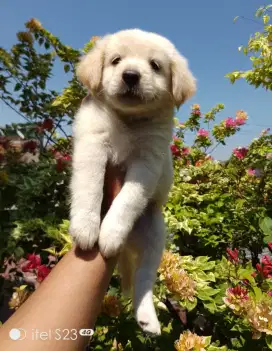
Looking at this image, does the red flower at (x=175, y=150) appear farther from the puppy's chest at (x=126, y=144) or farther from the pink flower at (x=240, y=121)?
the puppy's chest at (x=126, y=144)

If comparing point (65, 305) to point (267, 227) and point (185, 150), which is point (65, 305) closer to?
point (267, 227)

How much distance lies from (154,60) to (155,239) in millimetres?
1102

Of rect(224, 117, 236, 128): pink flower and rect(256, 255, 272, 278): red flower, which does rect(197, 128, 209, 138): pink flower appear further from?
rect(256, 255, 272, 278): red flower

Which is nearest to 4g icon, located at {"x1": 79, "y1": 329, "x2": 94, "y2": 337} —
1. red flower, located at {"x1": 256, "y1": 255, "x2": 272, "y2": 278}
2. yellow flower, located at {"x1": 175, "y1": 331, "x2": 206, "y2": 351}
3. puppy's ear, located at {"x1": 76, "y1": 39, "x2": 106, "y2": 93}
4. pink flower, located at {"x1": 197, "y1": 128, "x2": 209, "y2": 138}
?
yellow flower, located at {"x1": 175, "y1": 331, "x2": 206, "y2": 351}

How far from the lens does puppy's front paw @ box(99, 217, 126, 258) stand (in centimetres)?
156

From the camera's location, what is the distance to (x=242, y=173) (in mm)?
3107

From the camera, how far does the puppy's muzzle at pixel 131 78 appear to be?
182 centimetres

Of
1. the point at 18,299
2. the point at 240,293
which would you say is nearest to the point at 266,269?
the point at 240,293

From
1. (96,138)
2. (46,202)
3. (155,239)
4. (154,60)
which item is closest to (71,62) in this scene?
(46,202)

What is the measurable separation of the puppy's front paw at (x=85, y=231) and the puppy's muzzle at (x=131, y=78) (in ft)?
2.52

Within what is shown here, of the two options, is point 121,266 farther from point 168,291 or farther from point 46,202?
point 46,202

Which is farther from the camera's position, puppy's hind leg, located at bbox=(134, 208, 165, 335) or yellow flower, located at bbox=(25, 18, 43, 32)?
yellow flower, located at bbox=(25, 18, 43, 32)

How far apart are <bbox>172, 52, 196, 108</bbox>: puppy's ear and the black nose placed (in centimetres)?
30

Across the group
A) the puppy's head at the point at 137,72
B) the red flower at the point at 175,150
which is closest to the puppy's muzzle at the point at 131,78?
the puppy's head at the point at 137,72
